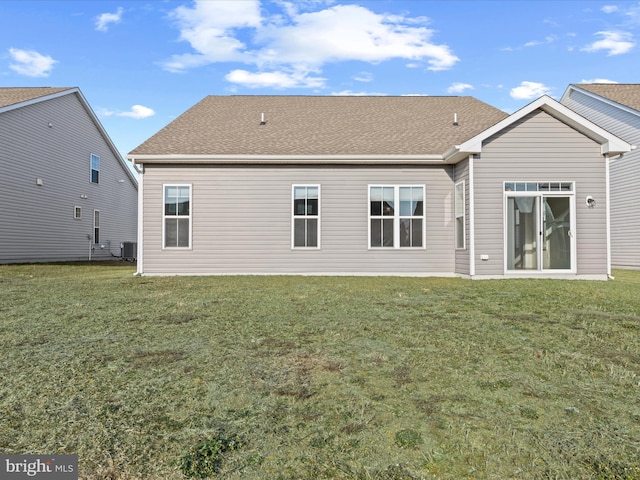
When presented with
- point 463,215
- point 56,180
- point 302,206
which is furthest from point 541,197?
point 56,180

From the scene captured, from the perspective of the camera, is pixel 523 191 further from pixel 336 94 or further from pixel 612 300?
pixel 336 94

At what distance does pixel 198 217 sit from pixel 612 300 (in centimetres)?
950

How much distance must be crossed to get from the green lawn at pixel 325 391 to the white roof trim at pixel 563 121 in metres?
5.20

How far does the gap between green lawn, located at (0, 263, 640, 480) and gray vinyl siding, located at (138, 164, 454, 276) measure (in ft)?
17.5

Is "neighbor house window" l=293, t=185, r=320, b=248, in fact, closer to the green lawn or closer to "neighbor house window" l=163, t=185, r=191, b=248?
"neighbor house window" l=163, t=185, r=191, b=248

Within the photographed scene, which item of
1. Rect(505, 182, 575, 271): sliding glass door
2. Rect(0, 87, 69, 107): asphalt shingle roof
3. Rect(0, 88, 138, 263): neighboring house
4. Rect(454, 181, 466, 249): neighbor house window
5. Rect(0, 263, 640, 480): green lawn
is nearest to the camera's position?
Rect(0, 263, 640, 480): green lawn

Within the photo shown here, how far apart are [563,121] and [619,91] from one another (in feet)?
35.3

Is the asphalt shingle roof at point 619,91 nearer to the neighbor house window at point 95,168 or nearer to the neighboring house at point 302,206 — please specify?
the neighboring house at point 302,206

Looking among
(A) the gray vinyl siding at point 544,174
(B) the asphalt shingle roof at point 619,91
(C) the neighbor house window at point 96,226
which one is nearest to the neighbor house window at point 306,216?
(A) the gray vinyl siding at point 544,174

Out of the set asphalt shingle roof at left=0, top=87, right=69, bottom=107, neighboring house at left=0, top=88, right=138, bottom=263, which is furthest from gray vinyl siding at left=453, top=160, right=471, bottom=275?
asphalt shingle roof at left=0, top=87, right=69, bottom=107

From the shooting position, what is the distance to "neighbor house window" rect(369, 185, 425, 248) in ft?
36.7

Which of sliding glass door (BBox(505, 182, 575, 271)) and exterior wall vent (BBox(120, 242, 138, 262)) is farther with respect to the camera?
exterior wall vent (BBox(120, 242, 138, 262))

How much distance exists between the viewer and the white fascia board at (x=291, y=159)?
10.9 meters

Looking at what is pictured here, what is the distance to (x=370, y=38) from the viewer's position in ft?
Answer: 57.5
